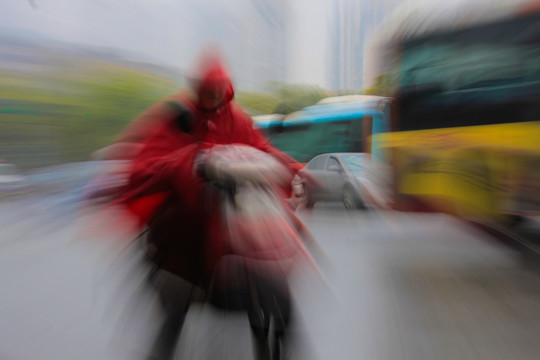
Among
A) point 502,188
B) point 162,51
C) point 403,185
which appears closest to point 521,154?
point 502,188

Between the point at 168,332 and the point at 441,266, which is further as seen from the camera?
the point at 441,266

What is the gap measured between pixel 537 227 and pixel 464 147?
8.51 feet

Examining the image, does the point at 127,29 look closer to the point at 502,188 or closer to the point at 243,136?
Result: the point at 243,136

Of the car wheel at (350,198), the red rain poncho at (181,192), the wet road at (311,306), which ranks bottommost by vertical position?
the car wheel at (350,198)

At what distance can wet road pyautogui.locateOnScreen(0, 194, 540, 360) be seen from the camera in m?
1.99

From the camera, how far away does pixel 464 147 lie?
4691mm

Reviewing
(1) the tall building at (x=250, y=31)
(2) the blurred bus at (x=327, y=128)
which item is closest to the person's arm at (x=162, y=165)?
(1) the tall building at (x=250, y=31)

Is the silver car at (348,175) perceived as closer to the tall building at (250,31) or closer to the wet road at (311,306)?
the wet road at (311,306)

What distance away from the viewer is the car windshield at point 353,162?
9477mm

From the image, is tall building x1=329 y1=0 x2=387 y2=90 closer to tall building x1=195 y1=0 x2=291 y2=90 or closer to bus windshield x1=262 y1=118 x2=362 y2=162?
tall building x1=195 y1=0 x2=291 y2=90

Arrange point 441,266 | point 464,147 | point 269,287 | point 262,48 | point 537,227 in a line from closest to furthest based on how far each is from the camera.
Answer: point 269,287, point 262,48, point 464,147, point 441,266, point 537,227

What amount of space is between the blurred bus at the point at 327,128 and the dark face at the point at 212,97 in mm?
7764

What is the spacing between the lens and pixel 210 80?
190 cm

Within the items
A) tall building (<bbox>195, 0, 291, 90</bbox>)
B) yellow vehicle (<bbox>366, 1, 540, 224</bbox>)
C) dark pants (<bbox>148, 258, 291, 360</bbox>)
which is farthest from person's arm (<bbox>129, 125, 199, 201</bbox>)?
yellow vehicle (<bbox>366, 1, 540, 224</bbox>)
